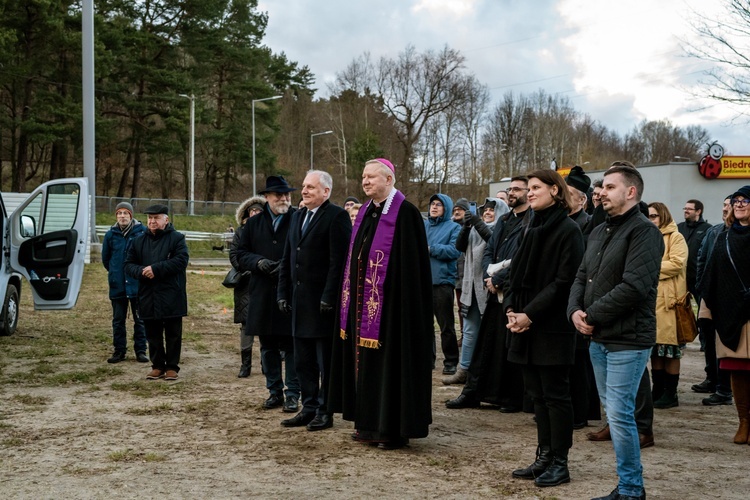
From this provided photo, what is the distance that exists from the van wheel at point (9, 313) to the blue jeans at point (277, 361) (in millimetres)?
6352

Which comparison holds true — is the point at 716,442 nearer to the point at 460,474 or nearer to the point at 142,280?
the point at 460,474

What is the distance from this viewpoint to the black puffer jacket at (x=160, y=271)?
363 inches

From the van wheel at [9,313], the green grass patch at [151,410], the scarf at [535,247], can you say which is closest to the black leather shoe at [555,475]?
the scarf at [535,247]

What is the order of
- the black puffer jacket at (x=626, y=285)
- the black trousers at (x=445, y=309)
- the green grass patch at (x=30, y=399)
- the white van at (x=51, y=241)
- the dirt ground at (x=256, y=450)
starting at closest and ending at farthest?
1. the black puffer jacket at (x=626, y=285)
2. the dirt ground at (x=256, y=450)
3. the green grass patch at (x=30, y=399)
4. the black trousers at (x=445, y=309)
5. the white van at (x=51, y=241)

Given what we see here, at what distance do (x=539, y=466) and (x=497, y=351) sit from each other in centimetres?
241

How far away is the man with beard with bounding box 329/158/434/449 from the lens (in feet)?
20.6

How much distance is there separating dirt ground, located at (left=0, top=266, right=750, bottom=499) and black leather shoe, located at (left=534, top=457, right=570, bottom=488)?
0.09 m

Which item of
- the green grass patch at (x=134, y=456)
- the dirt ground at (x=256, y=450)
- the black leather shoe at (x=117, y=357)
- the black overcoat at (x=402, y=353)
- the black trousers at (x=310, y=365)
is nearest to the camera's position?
the dirt ground at (x=256, y=450)

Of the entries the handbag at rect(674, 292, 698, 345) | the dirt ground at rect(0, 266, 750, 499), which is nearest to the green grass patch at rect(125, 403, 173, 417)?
the dirt ground at rect(0, 266, 750, 499)

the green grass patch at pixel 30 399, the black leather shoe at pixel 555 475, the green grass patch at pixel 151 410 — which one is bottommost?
the green grass patch at pixel 30 399

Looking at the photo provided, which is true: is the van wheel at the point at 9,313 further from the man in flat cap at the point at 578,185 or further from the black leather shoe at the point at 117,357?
the man in flat cap at the point at 578,185

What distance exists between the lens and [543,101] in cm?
8106

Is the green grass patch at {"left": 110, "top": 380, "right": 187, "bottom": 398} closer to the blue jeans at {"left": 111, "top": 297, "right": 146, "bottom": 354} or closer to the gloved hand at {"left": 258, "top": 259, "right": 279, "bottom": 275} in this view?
the blue jeans at {"left": 111, "top": 297, "right": 146, "bottom": 354}

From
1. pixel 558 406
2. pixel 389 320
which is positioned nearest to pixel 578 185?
pixel 389 320
